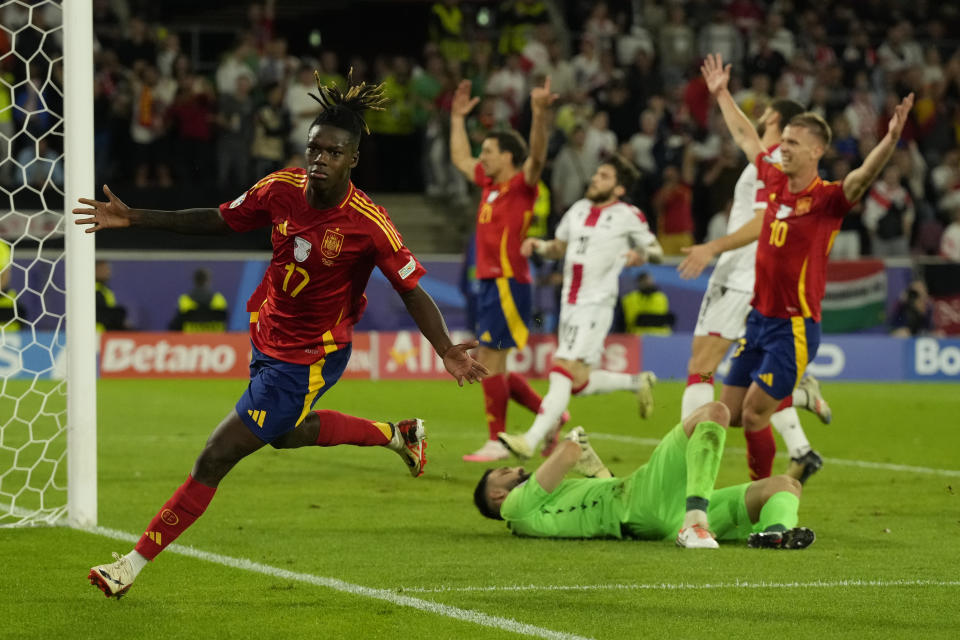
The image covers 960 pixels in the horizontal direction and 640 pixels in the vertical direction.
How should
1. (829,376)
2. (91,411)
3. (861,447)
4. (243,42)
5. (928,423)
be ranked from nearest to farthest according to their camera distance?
1. (91,411)
2. (861,447)
3. (928,423)
4. (829,376)
5. (243,42)

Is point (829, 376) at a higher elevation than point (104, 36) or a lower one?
lower

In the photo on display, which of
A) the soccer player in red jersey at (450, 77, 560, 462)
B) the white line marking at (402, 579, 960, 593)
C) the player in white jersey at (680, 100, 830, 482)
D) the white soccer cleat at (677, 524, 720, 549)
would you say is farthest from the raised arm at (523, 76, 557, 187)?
the white line marking at (402, 579, 960, 593)

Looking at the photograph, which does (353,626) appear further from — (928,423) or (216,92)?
(216,92)

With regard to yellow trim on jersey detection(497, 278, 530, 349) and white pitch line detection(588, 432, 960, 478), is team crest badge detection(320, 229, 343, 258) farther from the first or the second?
white pitch line detection(588, 432, 960, 478)

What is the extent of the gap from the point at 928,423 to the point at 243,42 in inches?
461

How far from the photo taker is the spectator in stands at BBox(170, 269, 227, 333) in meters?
→ 19.8

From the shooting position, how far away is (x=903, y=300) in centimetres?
2114

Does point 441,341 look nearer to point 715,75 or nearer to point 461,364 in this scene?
point 461,364

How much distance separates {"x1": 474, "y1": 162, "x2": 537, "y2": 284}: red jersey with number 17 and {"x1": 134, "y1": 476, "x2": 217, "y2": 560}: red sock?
18.0 ft

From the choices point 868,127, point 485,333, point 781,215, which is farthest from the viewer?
point 868,127

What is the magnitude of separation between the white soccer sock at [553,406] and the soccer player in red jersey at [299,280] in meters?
4.23

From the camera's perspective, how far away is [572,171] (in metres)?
21.5

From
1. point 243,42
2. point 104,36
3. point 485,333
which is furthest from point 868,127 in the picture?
point 485,333

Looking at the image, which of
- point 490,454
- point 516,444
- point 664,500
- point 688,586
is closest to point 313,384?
point 688,586
